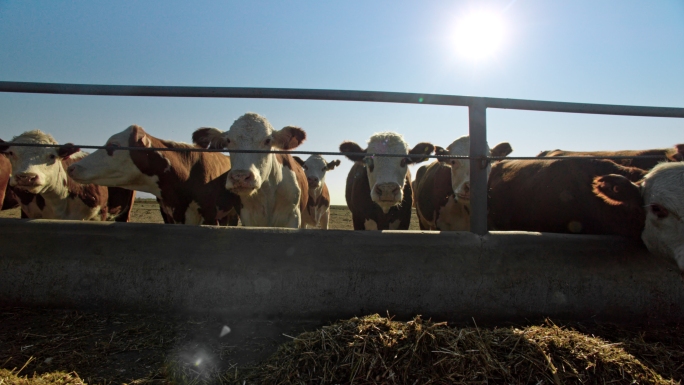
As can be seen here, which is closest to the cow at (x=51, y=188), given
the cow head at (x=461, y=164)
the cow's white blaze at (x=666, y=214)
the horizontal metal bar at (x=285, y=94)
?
the horizontal metal bar at (x=285, y=94)

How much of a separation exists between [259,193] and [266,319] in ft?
9.32

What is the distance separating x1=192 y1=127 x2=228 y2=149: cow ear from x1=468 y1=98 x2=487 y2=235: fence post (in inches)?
122

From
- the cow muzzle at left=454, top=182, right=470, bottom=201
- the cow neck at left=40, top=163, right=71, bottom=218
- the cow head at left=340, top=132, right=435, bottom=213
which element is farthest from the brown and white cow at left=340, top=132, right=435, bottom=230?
the cow neck at left=40, top=163, right=71, bottom=218

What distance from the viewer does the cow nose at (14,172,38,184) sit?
560cm

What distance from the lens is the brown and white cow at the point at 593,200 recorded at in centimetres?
273

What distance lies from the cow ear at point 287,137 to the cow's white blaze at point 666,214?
11.6ft

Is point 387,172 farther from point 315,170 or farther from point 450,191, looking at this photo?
point 315,170

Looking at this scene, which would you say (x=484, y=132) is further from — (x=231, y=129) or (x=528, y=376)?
(x=231, y=129)

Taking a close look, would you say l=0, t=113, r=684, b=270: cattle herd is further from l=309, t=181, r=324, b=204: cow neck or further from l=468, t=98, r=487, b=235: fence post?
l=309, t=181, r=324, b=204: cow neck

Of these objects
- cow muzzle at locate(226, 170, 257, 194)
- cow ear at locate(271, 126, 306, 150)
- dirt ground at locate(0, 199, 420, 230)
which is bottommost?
dirt ground at locate(0, 199, 420, 230)

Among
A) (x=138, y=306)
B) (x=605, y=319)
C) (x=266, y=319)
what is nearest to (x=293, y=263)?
(x=266, y=319)

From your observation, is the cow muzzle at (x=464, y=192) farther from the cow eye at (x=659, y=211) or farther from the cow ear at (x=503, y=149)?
the cow eye at (x=659, y=211)

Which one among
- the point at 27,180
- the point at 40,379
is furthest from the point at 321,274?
the point at 27,180

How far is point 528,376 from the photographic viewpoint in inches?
74.5
